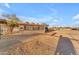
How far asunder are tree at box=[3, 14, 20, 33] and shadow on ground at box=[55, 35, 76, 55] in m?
0.42

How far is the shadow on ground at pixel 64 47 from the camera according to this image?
167 cm

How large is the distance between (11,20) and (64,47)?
0.53 meters

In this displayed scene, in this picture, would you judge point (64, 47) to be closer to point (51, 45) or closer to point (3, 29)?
point (51, 45)

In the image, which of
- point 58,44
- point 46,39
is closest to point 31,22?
point 46,39

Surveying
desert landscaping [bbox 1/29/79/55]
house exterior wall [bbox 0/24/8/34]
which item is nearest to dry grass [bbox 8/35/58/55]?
desert landscaping [bbox 1/29/79/55]

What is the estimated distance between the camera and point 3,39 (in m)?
1.68

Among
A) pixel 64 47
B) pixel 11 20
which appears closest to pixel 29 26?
pixel 11 20

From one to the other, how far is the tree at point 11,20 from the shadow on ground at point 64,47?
421mm

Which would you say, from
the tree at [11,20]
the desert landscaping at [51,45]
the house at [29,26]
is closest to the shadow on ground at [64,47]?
the desert landscaping at [51,45]

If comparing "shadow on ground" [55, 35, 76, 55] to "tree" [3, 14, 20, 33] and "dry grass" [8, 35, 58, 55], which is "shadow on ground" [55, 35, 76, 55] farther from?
"tree" [3, 14, 20, 33]
